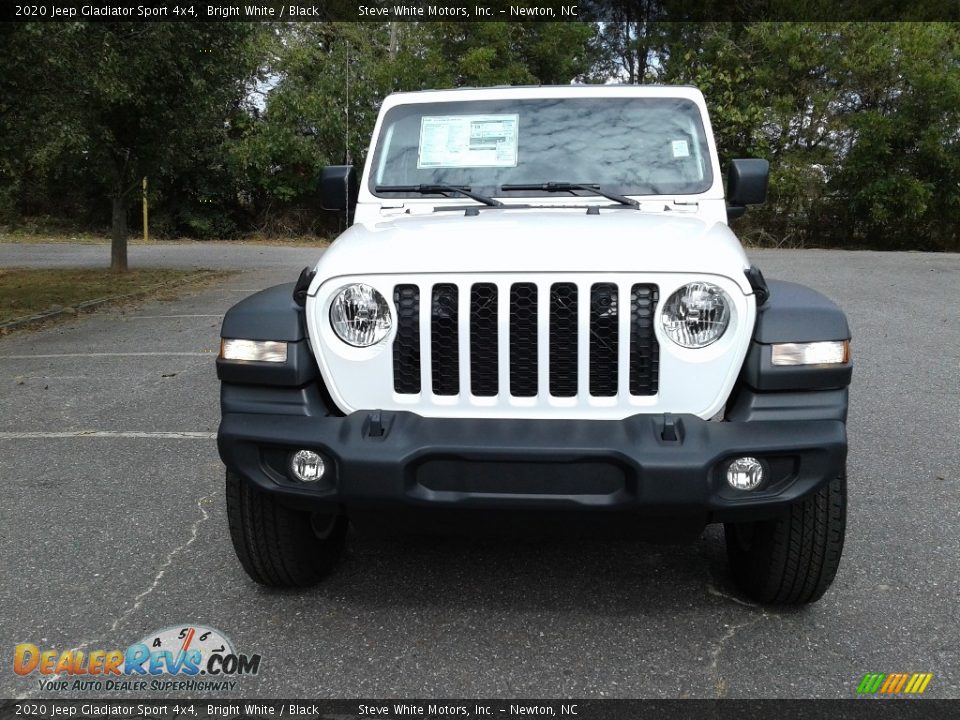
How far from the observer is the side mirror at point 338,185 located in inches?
162

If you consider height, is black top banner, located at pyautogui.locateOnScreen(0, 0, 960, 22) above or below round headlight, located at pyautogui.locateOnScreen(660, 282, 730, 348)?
above

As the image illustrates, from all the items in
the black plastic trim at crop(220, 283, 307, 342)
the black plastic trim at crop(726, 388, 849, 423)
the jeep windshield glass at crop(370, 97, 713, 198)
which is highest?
the jeep windshield glass at crop(370, 97, 713, 198)

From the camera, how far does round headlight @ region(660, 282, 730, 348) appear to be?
259cm

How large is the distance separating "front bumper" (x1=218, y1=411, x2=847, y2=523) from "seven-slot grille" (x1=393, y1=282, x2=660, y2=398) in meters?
0.13

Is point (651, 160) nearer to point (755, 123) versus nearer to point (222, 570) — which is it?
point (222, 570)

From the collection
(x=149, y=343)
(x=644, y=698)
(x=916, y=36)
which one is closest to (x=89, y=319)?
(x=149, y=343)

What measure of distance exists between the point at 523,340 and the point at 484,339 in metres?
0.12

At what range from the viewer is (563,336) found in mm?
2602

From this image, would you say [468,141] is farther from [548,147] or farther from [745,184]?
[745,184]

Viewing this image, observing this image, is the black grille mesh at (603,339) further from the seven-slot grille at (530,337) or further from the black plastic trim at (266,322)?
the black plastic trim at (266,322)

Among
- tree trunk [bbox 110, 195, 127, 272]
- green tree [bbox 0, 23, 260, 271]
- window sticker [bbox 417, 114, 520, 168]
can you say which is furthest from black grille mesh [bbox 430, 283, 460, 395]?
tree trunk [bbox 110, 195, 127, 272]

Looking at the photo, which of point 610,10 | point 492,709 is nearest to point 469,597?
point 492,709

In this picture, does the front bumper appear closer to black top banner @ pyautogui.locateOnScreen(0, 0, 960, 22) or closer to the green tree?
the green tree

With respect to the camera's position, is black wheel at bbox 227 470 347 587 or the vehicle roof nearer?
black wheel at bbox 227 470 347 587
